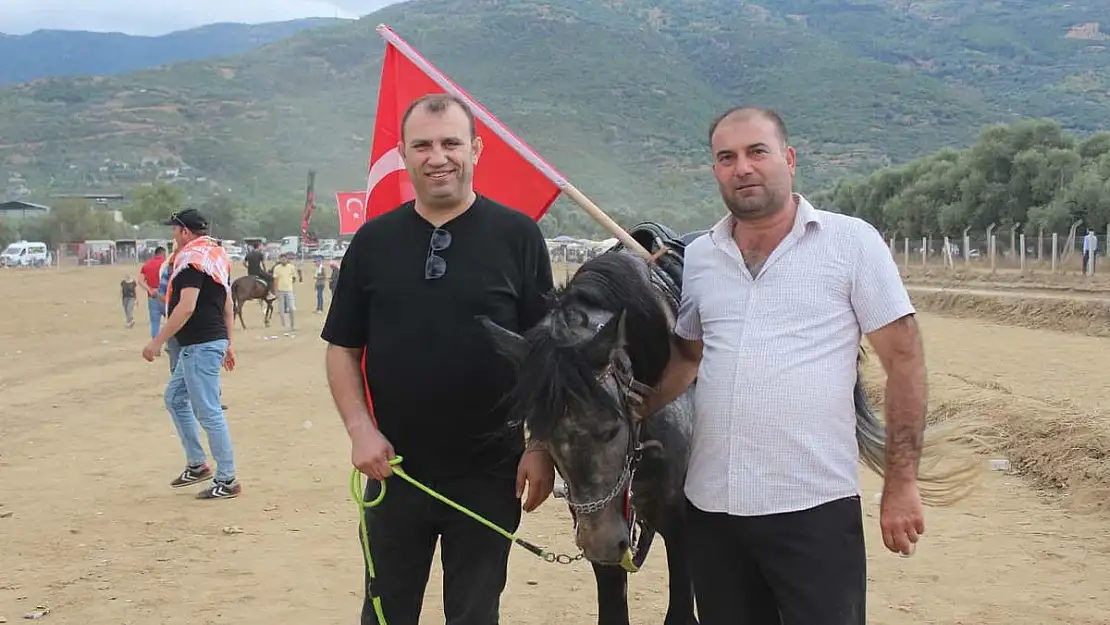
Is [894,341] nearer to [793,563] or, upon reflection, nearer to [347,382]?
[793,563]

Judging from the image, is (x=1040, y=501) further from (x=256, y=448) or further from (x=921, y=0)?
(x=921, y=0)

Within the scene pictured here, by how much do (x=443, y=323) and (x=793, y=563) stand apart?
1244mm

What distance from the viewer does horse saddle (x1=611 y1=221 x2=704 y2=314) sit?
151 inches

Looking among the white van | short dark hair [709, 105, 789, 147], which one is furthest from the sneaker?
the white van

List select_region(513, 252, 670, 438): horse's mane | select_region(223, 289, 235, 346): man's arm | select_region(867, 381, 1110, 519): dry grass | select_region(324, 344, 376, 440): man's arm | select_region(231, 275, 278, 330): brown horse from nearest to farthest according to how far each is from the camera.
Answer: select_region(513, 252, 670, 438): horse's mane
select_region(324, 344, 376, 440): man's arm
select_region(867, 381, 1110, 519): dry grass
select_region(223, 289, 235, 346): man's arm
select_region(231, 275, 278, 330): brown horse

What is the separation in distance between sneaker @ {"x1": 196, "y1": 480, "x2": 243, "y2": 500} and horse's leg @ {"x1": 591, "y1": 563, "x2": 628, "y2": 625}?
14.5 feet

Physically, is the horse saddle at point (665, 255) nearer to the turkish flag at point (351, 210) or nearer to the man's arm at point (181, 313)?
the man's arm at point (181, 313)

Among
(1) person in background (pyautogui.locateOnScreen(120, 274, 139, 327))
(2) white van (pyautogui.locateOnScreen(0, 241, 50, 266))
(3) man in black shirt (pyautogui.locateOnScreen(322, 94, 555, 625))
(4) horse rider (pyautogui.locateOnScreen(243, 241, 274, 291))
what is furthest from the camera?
(2) white van (pyautogui.locateOnScreen(0, 241, 50, 266))

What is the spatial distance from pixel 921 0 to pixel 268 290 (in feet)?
552

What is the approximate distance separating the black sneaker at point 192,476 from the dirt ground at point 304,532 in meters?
0.16

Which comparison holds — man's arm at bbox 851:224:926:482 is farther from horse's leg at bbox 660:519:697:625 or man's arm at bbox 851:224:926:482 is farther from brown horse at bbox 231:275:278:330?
brown horse at bbox 231:275:278:330

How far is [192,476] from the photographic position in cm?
807

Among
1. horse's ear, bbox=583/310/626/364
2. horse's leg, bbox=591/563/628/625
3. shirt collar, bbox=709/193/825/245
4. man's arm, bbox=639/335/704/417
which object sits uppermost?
shirt collar, bbox=709/193/825/245

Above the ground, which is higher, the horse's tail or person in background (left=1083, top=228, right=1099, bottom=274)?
the horse's tail
